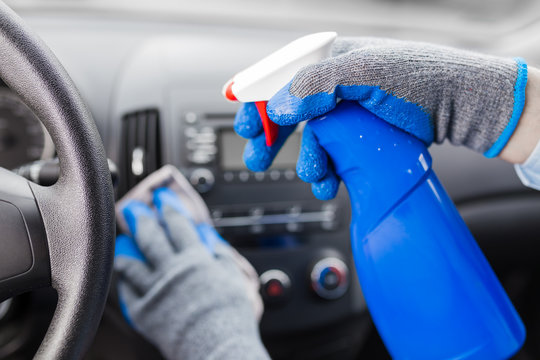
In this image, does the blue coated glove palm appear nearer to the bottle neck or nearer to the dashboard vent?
the bottle neck

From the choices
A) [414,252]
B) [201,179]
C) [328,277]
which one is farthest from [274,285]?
[414,252]

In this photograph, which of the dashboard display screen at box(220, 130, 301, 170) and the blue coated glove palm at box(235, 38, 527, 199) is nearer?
the blue coated glove palm at box(235, 38, 527, 199)

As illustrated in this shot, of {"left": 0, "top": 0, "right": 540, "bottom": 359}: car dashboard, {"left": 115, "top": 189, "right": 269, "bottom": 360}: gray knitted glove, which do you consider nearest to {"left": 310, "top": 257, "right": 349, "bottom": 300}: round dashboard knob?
{"left": 0, "top": 0, "right": 540, "bottom": 359}: car dashboard

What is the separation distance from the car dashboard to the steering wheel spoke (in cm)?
41

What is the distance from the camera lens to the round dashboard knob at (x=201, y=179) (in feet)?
2.77

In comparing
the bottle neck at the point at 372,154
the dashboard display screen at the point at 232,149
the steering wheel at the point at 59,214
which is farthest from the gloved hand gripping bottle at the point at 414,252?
the dashboard display screen at the point at 232,149

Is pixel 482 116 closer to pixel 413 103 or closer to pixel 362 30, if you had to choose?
pixel 413 103

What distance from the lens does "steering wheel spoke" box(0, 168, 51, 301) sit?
1.29 ft

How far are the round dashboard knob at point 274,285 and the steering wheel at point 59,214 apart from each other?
1.66ft

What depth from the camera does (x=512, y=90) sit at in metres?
0.46

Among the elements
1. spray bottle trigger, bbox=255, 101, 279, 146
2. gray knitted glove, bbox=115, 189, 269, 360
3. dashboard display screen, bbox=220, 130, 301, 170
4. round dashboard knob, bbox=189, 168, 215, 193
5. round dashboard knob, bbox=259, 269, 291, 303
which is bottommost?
round dashboard knob, bbox=259, 269, 291, 303

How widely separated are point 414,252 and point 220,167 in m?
0.48

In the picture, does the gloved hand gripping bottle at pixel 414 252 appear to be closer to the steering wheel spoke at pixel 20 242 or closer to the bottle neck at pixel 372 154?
the bottle neck at pixel 372 154

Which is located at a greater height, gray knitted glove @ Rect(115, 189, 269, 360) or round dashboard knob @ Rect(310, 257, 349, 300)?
gray knitted glove @ Rect(115, 189, 269, 360)
